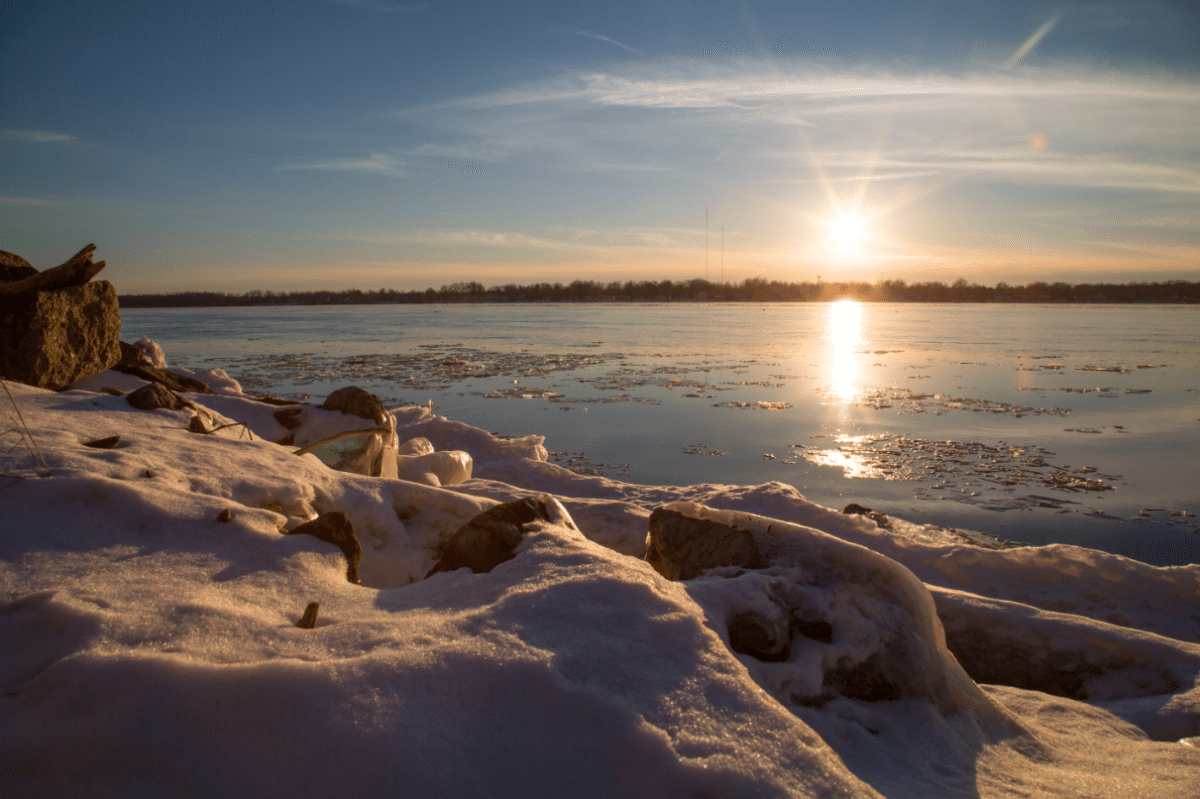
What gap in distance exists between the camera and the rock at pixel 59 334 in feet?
10.5

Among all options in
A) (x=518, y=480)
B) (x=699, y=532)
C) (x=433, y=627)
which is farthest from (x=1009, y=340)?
(x=433, y=627)

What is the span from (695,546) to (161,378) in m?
3.84

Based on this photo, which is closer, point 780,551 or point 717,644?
point 717,644

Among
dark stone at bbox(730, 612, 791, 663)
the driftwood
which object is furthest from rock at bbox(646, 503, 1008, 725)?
the driftwood

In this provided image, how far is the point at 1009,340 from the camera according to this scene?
19734 mm

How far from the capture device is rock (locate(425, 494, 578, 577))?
2.04 metres

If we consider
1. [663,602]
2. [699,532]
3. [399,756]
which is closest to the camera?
[399,756]

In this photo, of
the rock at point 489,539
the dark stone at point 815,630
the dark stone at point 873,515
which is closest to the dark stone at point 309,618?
the rock at point 489,539

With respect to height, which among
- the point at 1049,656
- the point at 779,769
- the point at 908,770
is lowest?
the point at 1049,656

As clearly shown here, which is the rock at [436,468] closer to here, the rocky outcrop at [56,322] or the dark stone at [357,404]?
the dark stone at [357,404]

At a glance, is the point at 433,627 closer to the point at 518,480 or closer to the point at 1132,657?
the point at 1132,657

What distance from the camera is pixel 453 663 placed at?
1.33 metres

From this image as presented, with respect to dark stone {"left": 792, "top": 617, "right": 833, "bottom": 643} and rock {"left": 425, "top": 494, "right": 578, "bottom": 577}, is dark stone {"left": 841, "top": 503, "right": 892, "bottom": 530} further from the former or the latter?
rock {"left": 425, "top": 494, "right": 578, "bottom": 577}

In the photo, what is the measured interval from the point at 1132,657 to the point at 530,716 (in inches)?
106
